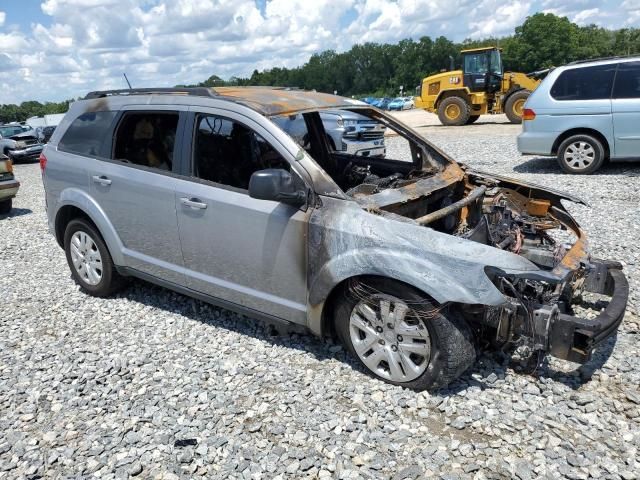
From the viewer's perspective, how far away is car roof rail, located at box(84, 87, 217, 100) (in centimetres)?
409

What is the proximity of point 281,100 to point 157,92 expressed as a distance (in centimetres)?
113

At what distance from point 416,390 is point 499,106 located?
1916 centimetres

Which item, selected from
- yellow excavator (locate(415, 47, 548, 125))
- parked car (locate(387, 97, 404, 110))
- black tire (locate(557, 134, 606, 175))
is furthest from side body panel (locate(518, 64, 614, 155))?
parked car (locate(387, 97, 404, 110))

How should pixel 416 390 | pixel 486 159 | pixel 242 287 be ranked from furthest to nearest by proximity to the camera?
pixel 486 159, pixel 242 287, pixel 416 390

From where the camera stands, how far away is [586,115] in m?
8.99

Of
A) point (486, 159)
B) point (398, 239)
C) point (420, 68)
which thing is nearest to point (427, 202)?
point (398, 239)

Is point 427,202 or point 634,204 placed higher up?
point 427,202

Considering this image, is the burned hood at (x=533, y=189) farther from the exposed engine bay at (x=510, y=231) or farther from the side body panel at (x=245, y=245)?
the side body panel at (x=245, y=245)

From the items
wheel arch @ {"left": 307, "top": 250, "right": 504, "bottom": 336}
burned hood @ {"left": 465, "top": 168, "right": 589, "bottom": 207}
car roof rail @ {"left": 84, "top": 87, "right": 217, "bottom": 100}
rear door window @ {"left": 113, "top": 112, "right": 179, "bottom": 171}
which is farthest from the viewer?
burned hood @ {"left": 465, "top": 168, "right": 589, "bottom": 207}

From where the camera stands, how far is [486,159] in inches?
492

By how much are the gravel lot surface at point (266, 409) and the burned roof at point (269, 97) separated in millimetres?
1774

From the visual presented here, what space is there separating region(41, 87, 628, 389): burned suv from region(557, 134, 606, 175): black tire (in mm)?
5644

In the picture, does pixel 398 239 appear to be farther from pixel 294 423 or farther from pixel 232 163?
pixel 232 163

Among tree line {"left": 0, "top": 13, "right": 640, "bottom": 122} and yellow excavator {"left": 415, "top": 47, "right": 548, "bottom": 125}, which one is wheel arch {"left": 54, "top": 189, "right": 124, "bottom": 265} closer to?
yellow excavator {"left": 415, "top": 47, "right": 548, "bottom": 125}
